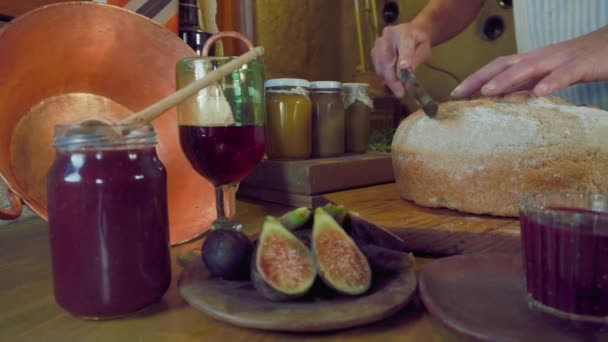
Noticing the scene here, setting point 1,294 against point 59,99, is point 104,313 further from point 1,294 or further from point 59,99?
point 59,99

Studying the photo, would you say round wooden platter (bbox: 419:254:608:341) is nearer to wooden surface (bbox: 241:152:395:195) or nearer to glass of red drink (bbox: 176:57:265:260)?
glass of red drink (bbox: 176:57:265:260)

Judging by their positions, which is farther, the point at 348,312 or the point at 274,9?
the point at 274,9

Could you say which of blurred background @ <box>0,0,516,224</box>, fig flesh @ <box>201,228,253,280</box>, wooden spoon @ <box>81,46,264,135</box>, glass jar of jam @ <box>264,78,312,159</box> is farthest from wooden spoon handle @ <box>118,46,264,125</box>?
blurred background @ <box>0,0,516,224</box>

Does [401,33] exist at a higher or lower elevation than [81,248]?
higher

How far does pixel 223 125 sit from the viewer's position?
1.11 metres

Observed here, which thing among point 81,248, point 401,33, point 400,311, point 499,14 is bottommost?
point 400,311

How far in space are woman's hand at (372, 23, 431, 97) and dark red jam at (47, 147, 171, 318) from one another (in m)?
1.21

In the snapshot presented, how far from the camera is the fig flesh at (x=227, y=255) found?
757 millimetres

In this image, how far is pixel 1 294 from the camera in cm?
84

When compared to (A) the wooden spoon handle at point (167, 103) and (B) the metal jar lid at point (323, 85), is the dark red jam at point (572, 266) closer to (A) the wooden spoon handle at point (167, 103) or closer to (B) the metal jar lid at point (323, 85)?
(A) the wooden spoon handle at point (167, 103)

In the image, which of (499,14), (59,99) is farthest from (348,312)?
(499,14)

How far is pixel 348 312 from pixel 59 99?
946mm

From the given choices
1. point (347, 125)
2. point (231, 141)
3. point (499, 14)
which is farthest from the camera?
point (499, 14)

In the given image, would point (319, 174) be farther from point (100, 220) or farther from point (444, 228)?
point (100, 220)
